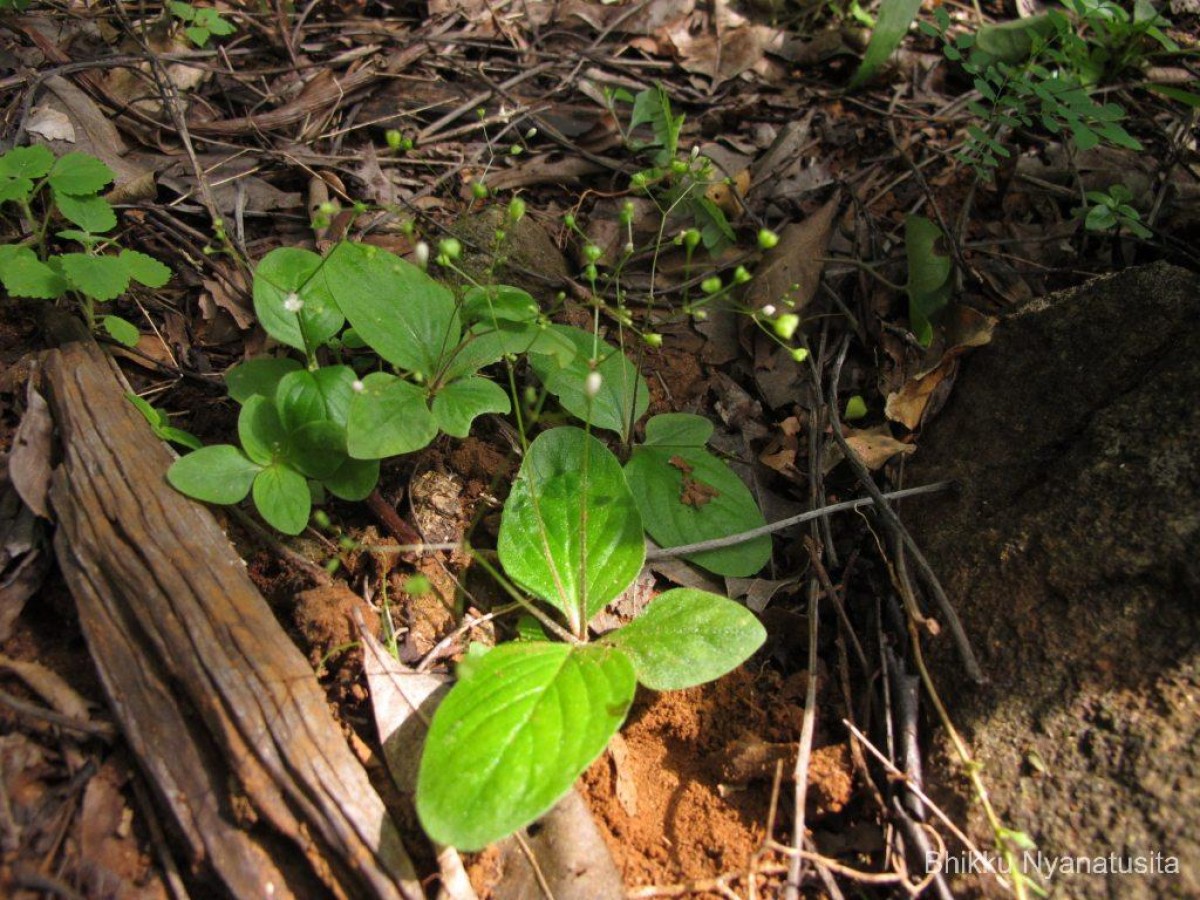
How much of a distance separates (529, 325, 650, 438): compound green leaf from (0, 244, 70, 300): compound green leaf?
123 centimetres

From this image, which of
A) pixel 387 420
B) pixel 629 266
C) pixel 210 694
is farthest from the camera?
pixel 629 266

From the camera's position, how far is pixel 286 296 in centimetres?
203

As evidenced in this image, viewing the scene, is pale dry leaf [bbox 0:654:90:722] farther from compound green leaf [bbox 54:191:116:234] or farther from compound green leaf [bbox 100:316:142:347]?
compound green leaf [bbox 54:191:116:234]

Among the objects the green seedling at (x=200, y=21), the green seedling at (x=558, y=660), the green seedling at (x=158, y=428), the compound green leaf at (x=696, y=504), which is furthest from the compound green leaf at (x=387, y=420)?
the green seedling at (x=200, y=21)

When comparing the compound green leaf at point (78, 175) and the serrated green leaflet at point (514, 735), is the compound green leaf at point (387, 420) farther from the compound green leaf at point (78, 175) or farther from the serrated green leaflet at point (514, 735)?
the compound green leaf at point (78, 175)

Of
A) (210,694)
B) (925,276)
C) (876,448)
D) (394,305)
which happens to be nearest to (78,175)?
(394,305)

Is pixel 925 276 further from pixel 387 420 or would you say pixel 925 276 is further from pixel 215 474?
pixel 215 474

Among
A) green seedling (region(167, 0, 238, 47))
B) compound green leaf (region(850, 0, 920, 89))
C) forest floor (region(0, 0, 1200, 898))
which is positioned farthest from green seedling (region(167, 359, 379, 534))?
compound green leaf (region(850, 0, 920, 89))

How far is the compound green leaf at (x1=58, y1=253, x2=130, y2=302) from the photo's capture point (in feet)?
6.44

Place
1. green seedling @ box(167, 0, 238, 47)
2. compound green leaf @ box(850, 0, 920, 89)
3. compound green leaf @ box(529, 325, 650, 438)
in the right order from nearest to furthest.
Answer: compound green leaf @ box(529, 325, 650, 438) → green seedling @ box(167, 0, 238, 47) → compound green leaf @ box(850, 0, 920, 89)

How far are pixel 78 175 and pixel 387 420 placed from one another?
115cm

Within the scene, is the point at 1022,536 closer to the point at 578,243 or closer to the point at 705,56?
the point at 578,243

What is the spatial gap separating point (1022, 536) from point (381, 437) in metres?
1.54

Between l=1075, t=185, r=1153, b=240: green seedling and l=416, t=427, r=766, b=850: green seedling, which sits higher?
l=1075, t=185, r=1153, b=240: green seedling
